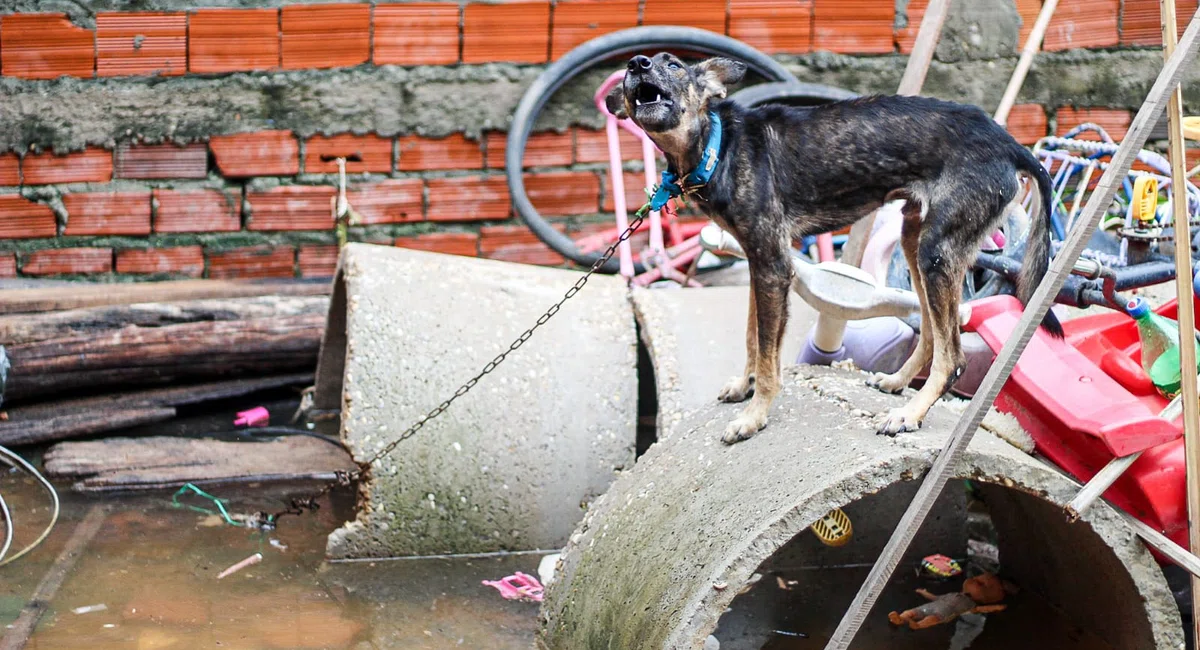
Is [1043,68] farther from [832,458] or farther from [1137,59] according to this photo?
[832,458]

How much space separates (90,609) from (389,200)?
2.45 m

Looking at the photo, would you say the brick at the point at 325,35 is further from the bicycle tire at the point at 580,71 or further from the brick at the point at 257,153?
the bicycle tire at the point at 580,71

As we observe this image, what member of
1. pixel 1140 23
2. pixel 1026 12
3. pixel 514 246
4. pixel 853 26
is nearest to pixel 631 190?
pixel 514 246

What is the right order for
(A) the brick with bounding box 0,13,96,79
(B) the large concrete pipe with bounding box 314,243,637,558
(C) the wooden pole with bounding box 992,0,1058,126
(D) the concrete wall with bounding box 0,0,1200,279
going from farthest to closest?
(D) the concrete wall with bounding box 0,0,1200,279 < (A) the brick with bounding box 0,13,96,79 < (C) the wooden pole with bounding box 992,0,1058,126 < (B) the large concrete pipe with bounding box 314,243,637,558

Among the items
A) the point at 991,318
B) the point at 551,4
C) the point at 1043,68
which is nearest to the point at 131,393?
the point at 551,4

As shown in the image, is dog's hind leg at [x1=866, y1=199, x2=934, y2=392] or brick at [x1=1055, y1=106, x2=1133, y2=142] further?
brick at [x1=1055, y1=106, x2=1133, y2=142]

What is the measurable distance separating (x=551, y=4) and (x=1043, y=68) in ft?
7.60

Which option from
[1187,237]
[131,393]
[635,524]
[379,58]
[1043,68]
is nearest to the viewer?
[1187,237]

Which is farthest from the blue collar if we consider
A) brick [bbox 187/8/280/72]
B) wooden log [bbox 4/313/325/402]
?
brick [bbox 187/8/280/72]

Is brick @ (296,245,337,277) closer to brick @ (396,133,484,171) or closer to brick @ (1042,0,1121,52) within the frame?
brick @ (396,133,484,171)

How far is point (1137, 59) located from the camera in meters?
5.33

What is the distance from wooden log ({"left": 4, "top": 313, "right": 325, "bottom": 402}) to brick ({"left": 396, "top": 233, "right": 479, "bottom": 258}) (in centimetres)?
60

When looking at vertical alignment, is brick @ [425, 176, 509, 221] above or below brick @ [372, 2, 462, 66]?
below

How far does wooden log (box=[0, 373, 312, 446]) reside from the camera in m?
4.30
